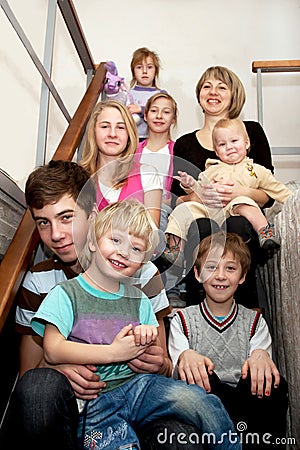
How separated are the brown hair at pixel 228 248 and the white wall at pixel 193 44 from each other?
2.13 metres

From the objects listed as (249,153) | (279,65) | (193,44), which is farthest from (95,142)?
(193,44)

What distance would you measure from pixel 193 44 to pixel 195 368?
3.00 meters

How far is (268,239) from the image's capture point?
60.1 inches

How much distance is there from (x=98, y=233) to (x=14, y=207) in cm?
53

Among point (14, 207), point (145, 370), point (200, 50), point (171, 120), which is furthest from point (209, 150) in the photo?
point (200, 50)

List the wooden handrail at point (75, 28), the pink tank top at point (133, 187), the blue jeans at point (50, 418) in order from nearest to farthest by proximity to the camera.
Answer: the blue jeans at point (50, 418)
the pink tank top at point (133, 187)
the wooden handrail at point (75, 28)

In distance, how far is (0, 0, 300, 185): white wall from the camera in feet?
12.0

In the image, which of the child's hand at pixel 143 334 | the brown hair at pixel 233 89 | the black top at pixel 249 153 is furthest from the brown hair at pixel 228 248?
the brown hair at pixel 233 89

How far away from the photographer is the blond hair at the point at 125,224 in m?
1.19

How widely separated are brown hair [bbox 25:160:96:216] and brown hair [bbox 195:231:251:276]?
0.33 m

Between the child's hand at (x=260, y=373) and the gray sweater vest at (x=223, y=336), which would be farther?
the gray sweater vest at (x=223, y=336)

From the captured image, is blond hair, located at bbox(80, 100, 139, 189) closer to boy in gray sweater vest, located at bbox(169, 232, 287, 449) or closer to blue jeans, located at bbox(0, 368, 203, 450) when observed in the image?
boy in gray sweater vest, located at bbox(169, 232, 287, 449)

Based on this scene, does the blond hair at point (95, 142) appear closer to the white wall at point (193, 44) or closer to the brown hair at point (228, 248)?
the brown hair at point (228, 248)

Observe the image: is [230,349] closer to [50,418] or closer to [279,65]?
[50,418]
